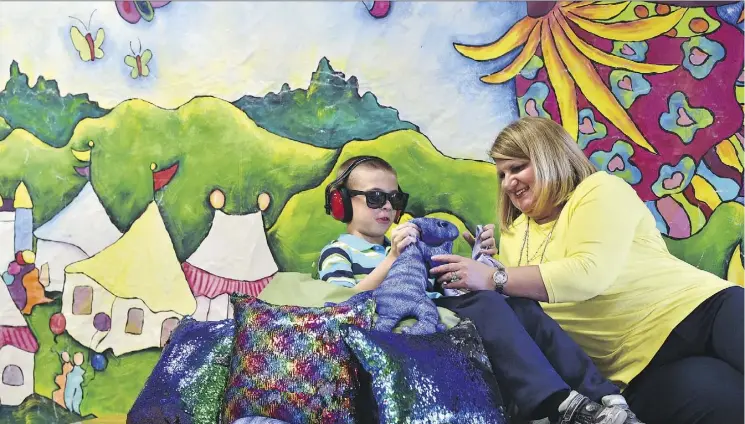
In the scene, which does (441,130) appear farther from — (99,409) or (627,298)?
(99,409)

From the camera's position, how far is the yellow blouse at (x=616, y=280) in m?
1.93

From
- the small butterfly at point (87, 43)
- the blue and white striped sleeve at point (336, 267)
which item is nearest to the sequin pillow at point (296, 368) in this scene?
the blue and white striped sleeve at point (336, 267)

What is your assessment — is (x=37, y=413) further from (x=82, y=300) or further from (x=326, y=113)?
(x=326, y=113)

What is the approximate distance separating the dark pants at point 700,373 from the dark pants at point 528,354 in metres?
0.19

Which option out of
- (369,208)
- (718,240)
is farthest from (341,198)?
(718,240)

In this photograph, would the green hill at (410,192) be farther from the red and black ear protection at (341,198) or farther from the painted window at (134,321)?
the painted window at (134,321)

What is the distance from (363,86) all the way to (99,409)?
1.54m

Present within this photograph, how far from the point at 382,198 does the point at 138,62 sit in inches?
42.0

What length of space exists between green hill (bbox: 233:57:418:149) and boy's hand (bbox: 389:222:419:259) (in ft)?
1.84

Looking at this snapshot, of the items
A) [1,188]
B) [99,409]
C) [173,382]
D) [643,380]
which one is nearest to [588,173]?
[643,380]

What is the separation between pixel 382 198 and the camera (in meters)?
2.32

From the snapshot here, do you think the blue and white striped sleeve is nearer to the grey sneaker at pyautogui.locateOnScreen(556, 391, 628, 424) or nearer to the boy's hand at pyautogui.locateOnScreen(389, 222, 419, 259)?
the boy's hand at pyautogui.locateOnScreen(389, 222, 419, 259)

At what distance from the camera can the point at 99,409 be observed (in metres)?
2.54

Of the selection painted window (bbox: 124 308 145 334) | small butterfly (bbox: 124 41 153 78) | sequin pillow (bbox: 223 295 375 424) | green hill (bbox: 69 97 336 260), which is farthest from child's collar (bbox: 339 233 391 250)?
small butterfly (bbox: 124 41 153 78)
